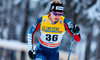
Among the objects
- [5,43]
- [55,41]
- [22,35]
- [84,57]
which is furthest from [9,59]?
[55,41]

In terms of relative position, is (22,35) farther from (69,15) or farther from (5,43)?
(69,15)

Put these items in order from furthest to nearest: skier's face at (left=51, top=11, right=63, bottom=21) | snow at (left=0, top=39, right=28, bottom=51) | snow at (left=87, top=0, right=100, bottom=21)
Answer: snow at (left=0, top=39, right=28, bottom=51)
snow at (left=87, top=0, right=100, bottom=21)
skier's face at (left=51, top=11, right=63, bottom=21)

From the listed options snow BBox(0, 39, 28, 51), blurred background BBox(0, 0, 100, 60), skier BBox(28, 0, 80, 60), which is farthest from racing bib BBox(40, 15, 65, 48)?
snow BBox(0, 39, 28, 51)

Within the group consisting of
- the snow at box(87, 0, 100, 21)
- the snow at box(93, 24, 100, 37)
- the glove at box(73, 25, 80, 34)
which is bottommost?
the snow at box(93, 24, 100, 37)

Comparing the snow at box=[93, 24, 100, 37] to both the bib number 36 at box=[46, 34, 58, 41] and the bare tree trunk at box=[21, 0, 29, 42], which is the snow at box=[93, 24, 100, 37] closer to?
the bib number 36 at box=[46, 34, 58, 41]

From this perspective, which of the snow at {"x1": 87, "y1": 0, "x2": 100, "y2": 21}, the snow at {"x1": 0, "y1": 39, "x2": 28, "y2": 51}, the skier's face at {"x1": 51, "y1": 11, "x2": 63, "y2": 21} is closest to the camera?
the skier's face at {"x1": 51, "y1": 11, "x2": 63, "y2": 21}

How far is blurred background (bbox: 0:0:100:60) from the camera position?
1413 millimetres

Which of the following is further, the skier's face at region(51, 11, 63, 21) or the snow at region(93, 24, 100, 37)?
the snow at region(93, 24, 100, 37)

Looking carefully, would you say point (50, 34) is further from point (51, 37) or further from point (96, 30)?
point (96, 30)

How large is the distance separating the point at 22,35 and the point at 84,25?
0.74m

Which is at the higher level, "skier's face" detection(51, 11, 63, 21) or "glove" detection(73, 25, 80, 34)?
"skier's face" detection(51, 11, 63, 21)

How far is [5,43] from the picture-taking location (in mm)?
1882

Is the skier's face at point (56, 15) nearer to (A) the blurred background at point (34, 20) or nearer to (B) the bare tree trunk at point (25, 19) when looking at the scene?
(A) the blurred background at point (34, 20)

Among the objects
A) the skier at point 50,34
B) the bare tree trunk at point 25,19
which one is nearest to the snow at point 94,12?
the skier at point 50,34
